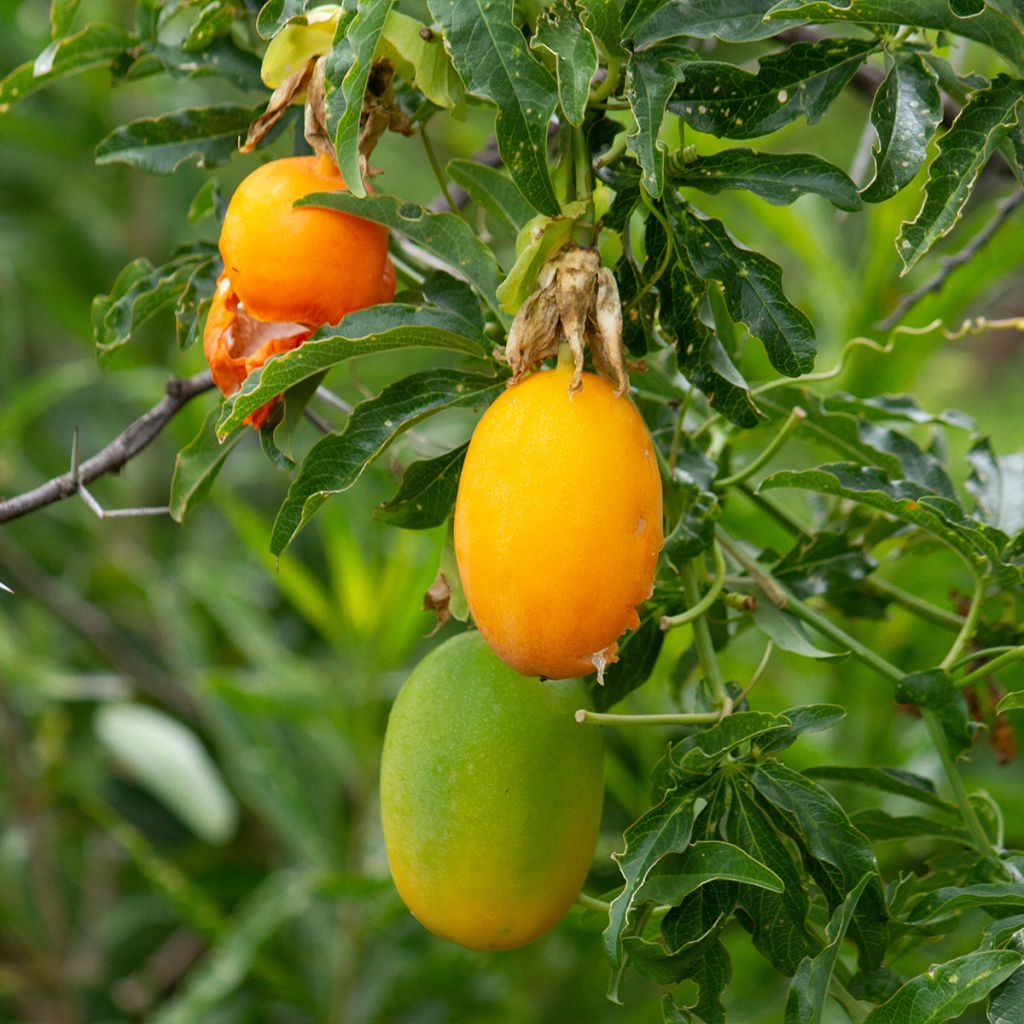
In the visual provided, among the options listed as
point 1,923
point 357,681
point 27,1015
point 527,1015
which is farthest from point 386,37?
point 27,1015

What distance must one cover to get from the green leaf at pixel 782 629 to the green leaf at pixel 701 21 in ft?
1.04

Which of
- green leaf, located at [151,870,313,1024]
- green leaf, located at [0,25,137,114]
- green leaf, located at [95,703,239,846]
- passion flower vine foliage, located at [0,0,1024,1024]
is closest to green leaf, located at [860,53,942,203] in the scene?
passion flower vine foliage, located at [0,0,1024,1024]

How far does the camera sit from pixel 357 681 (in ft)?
4.66

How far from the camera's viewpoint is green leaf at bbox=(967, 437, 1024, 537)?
84cm

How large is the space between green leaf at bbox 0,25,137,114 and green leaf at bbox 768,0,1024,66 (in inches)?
17.5

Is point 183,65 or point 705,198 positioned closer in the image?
point 183,65

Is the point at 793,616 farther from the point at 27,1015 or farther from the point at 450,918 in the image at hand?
the point at 27,1015

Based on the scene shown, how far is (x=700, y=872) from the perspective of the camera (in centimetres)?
60

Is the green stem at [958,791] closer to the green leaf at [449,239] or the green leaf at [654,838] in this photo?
the green leaf at [654,838]

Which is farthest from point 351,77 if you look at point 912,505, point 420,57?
point 912,505

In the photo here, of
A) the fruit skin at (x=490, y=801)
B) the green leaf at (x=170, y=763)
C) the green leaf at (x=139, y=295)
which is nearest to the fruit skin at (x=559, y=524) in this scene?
the fruit skin at (x=490, y=801)

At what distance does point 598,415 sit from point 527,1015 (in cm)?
109

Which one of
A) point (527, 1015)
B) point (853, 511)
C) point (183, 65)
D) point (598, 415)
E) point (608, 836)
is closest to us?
point (598, 415)

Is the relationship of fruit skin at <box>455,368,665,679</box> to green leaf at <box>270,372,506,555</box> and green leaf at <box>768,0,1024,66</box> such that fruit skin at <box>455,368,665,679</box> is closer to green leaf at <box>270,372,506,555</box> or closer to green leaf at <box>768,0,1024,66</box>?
green leaf at <box>270,372,506,555</box>
